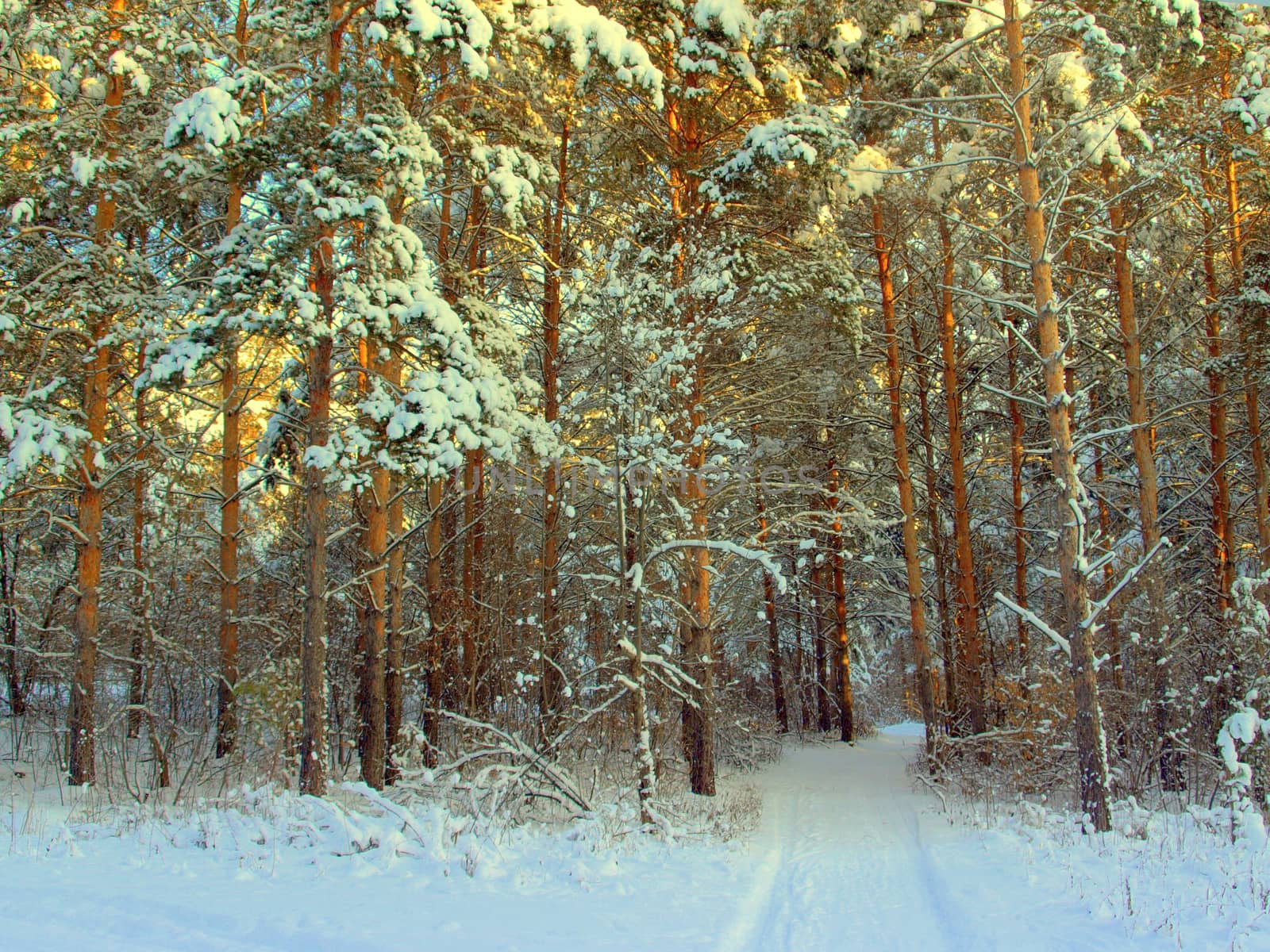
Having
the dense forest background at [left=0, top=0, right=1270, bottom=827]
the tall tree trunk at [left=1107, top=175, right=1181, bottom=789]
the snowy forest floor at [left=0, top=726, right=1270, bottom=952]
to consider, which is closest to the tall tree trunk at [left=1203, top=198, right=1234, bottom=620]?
the dense forest background at [left=0, top=0, right=1270, bottom=827]

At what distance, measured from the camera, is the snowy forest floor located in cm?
511

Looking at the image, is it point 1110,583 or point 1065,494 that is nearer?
point 1065,494

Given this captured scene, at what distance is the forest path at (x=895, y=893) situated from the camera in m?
5.41

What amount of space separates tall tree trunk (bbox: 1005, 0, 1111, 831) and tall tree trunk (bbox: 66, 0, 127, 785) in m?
11.5

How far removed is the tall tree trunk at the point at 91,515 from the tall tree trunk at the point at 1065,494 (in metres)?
11.5

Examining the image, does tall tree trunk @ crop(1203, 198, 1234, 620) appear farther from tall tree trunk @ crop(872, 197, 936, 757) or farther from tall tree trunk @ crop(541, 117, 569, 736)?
tall tree trunk @ crop(541, 117, 569, 736)

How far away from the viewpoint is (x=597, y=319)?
10742 mm

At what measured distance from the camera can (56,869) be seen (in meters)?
6.26

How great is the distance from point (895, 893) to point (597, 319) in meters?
7.39

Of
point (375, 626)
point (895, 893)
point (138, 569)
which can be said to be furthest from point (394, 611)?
point (895, 893)

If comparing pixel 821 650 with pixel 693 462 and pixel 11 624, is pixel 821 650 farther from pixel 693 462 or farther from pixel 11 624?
pixel 11 624

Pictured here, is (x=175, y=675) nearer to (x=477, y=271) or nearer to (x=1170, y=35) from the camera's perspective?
(x=477, y=271)

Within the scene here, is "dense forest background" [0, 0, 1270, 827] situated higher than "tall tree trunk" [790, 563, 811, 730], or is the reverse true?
"dense forest background" [0, 0, 1270, 827]

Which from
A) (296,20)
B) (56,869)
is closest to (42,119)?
(296,20)
